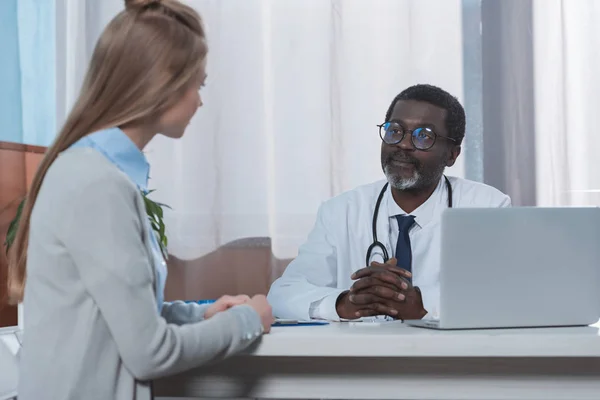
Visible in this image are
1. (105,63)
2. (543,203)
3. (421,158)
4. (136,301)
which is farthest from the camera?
(543,203)

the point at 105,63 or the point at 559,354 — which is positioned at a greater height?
the point at 105,63

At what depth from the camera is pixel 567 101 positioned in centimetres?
260

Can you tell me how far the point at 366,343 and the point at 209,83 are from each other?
5.57 feet

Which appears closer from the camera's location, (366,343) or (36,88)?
(366,343)

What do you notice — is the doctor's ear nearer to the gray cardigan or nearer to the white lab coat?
the white lab coat

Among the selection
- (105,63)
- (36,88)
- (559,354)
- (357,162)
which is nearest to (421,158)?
(357,162)

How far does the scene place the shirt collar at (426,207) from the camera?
229 cm

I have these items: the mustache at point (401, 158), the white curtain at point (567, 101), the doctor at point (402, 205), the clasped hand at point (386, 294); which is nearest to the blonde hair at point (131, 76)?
the clasped hand at point (386, 294)

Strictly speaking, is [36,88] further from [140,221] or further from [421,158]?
[140,221]

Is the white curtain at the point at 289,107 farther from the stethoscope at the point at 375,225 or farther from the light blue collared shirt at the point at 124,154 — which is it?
the light blue collared shirt at the point at 124,154

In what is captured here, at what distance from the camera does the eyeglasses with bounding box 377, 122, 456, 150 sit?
2293 millimetres

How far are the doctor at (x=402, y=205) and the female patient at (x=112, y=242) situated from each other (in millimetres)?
980

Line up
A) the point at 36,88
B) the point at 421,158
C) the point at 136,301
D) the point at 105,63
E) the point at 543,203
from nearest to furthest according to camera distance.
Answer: the point at 136,301 < the point at 105,63 < the point at 421,158 < the point at 543,203 < the point at 36,88

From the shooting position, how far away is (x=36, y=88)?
2.96m
